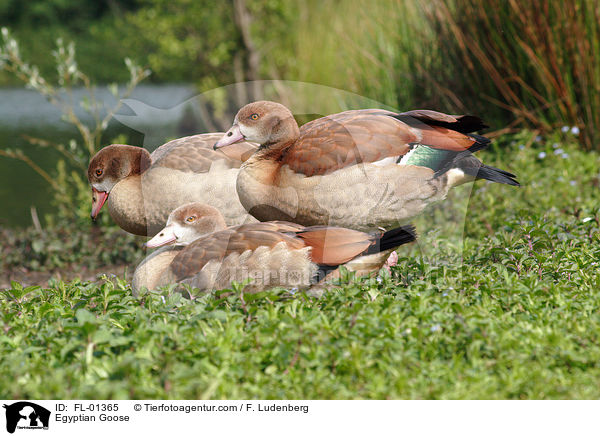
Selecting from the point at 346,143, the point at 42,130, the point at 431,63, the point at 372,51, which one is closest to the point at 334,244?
the point at 346,143

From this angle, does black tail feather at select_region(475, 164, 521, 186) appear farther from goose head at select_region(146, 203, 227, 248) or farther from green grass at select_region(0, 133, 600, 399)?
goose head at select_region(146, 203, 227, 248)

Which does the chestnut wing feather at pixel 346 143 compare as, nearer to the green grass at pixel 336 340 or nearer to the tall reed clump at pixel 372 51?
the green grass at pixel 336 340

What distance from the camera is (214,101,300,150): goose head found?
425 cm

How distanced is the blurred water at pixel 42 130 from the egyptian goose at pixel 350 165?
0.75 metres

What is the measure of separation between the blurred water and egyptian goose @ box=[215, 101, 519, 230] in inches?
29.5

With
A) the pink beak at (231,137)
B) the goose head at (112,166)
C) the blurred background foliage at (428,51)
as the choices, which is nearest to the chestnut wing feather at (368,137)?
the pink beak at (231,137)

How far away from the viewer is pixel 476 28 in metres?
7.99

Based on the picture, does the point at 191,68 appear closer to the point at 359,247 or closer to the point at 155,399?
the point at 359,247

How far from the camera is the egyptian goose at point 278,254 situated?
4219 mm

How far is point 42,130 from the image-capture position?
15352 millimetres

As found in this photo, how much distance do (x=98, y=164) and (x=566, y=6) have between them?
17.3 ft

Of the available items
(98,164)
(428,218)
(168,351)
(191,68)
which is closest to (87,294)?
(98,164)

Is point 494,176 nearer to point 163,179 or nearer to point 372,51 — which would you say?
point 163,179
